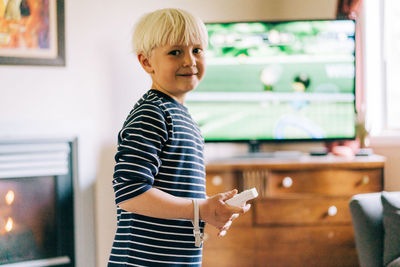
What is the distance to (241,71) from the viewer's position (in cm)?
252

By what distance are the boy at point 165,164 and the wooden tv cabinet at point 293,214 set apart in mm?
1188

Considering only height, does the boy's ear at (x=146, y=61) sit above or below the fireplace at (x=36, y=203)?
above

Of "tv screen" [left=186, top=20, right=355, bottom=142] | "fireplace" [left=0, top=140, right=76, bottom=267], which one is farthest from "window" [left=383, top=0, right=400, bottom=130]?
"fireplace" [left=0, top=140, right=76, bottom=267]

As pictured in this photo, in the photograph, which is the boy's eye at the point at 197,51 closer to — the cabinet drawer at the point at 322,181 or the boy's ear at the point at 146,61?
the boy's ear at the point at 146,61

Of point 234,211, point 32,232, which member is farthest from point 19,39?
point 234,211

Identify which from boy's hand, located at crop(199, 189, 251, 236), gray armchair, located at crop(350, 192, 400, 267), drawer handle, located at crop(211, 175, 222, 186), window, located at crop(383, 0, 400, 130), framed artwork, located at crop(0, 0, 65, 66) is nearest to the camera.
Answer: boy's hand, located at crop(199, 189, 251, 236)

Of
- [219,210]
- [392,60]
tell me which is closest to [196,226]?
[219,210]

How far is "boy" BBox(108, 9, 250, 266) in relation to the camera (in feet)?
3.36

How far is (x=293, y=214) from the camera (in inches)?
93.0

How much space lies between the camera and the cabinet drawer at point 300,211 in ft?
7.73

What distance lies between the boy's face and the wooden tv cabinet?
47.1 inches

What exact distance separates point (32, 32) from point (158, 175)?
4.34ft

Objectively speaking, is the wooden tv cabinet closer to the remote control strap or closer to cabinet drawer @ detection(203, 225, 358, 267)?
cabinet drawer @ detection(203, 225, 358, 267)

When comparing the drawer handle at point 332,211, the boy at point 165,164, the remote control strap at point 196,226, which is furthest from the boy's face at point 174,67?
the drawer handle at point 332,211
